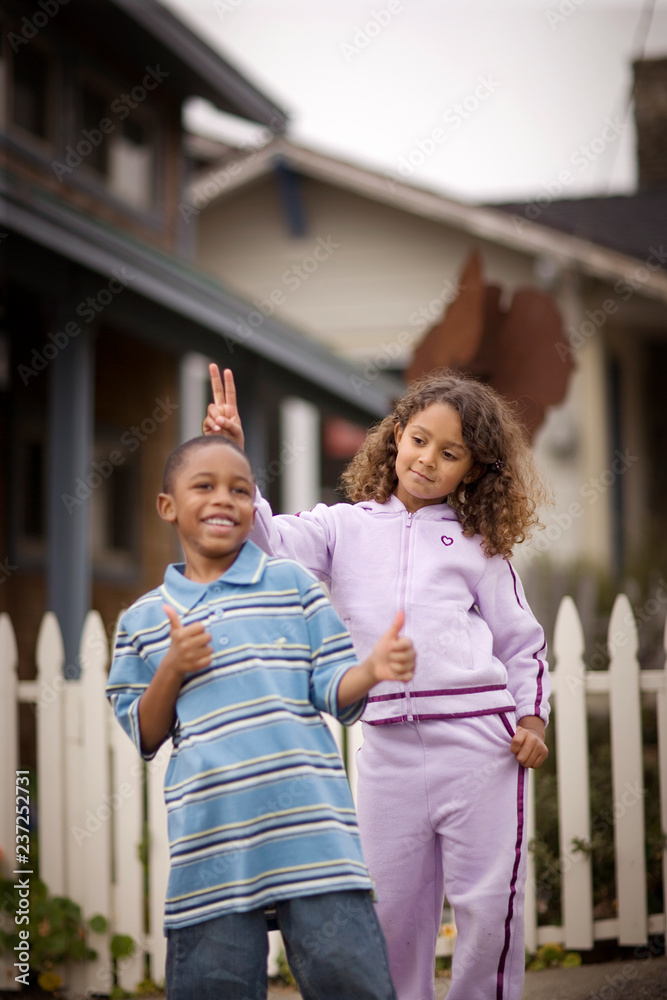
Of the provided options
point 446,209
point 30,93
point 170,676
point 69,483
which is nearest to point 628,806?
point 170,676

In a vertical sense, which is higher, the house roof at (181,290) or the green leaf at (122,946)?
the house roof at (181,290)

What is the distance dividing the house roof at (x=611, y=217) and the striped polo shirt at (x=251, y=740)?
855 centimetres

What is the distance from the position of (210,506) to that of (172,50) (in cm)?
836

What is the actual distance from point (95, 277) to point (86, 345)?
435mm

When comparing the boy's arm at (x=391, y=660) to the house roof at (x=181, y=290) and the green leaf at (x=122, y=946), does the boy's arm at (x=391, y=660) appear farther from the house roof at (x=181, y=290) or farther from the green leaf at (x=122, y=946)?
the house roof at (x=181, y=290)

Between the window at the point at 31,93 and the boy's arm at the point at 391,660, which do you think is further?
the window at the point at 31,93

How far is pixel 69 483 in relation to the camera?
20.4ft

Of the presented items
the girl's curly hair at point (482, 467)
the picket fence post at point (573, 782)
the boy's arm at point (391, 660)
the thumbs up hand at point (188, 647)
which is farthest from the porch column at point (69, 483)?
the boy's arm at point (391, 660)

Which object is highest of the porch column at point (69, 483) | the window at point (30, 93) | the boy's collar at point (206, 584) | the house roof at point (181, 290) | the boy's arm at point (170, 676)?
the window at point (30, 93)

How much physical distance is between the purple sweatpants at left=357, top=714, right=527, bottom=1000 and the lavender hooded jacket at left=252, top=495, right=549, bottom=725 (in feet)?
0.22

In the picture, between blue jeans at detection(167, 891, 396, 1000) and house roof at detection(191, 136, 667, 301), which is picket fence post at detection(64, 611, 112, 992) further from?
house roof at detection(191, 136, 667, 301)

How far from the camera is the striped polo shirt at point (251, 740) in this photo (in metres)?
1.85

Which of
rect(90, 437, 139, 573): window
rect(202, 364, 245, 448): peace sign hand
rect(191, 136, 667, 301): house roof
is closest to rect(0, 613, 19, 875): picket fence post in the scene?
rect(202, 364, 245, 448): peace sign hand

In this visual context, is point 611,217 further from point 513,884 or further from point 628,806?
point 513,884
